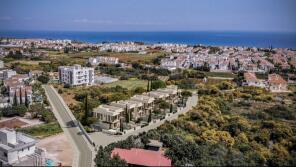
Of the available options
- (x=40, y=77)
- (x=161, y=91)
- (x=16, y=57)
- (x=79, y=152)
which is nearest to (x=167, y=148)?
(x=79, y=152)

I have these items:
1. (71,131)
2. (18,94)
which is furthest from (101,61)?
(71,131)

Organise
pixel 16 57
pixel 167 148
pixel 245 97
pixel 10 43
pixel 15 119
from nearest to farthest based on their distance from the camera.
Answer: pixel 167 148 < pixel 15 119 < pixel 245 97 < pixel 16 57 < pixel 10 43

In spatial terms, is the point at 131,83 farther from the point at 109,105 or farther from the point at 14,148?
the point at 14,148

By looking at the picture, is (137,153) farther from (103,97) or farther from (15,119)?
(103,97)

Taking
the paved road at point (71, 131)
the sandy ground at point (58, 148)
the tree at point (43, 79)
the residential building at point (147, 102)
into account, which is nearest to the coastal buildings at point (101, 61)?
the tree at point (43, 79)

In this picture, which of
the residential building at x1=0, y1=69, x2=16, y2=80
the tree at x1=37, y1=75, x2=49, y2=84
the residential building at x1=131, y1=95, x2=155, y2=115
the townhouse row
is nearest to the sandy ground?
the townhouse row
